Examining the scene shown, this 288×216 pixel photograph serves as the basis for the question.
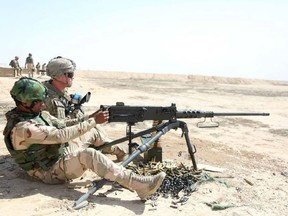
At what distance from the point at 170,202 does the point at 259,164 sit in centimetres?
312

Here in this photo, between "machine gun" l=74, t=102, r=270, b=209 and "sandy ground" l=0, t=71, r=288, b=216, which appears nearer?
"sandy ground" l=0, t=71, r=288, b=216

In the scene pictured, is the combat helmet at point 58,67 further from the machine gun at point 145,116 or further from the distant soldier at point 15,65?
the distant soldier at point 15,65

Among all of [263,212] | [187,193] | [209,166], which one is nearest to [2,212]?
[187,193]

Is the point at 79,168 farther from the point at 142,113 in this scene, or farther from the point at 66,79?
the point at 66,79

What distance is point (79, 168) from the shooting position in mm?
4777

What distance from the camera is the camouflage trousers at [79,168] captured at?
456cm

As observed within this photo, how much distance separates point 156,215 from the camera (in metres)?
4.47

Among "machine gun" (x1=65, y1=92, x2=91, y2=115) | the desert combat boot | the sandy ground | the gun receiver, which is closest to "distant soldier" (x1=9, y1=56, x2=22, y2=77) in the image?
the sandy ground

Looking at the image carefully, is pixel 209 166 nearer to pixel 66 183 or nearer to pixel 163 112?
pixel 163 112

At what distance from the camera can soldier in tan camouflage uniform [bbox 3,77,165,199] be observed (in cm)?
448

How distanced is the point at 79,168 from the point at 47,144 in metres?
0.55

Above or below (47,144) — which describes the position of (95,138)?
below

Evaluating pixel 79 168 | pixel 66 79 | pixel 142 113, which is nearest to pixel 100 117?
pixel 79 168

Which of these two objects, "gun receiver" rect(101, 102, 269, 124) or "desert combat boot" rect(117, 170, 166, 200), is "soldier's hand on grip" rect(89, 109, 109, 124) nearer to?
"gun receiver" rect(101, 102, 269, 124)
